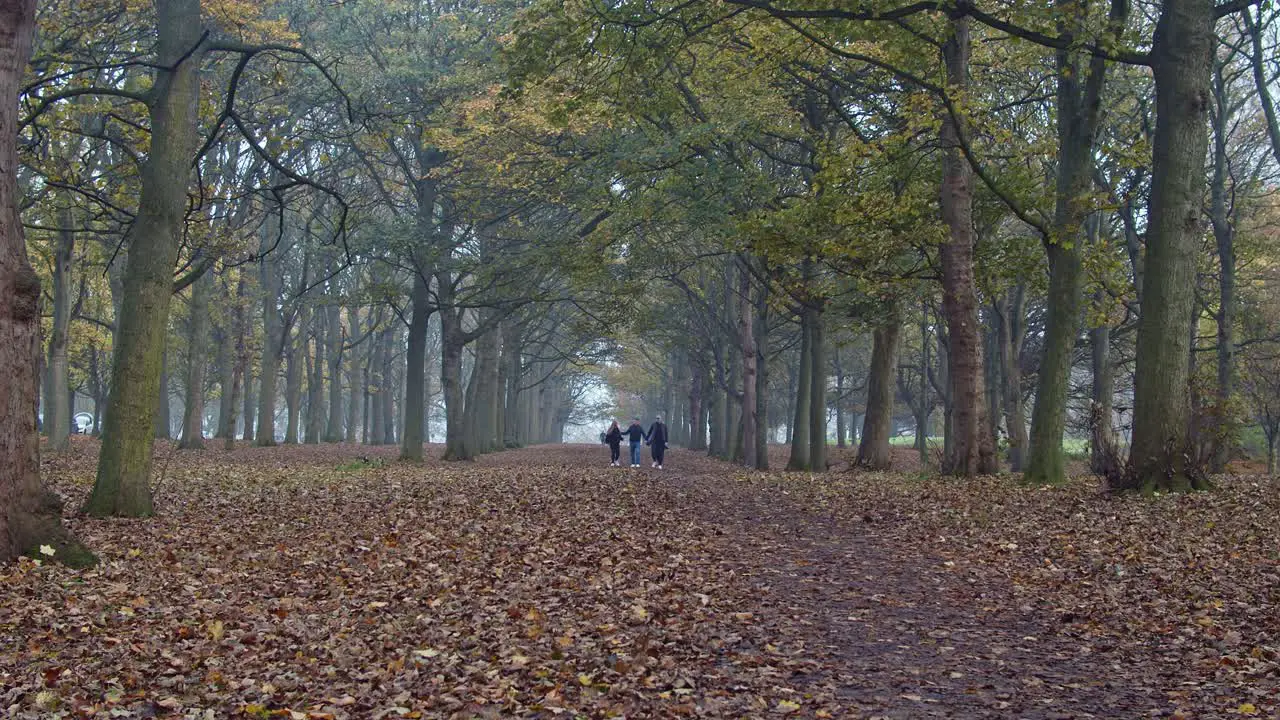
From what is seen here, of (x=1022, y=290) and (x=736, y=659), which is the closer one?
(x=736, y=659)

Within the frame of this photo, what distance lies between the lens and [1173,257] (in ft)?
42.5

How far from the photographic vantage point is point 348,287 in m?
43.0

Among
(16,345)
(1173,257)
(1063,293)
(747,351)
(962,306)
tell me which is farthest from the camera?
(747,351)

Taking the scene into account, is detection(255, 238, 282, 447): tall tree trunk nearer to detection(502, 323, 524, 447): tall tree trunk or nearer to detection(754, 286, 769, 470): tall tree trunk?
detection(502, 323, 524, 447): tall tree trunk

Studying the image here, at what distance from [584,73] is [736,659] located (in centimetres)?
1069

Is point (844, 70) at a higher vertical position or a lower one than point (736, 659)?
higher

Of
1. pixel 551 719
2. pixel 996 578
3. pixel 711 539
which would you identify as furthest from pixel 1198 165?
pixel 551 719

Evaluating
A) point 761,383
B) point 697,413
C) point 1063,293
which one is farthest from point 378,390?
point 1063,293

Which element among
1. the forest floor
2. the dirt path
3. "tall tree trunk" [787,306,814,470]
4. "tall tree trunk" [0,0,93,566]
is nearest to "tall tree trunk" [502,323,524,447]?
"tall tree trunk" [787,306,814,470]

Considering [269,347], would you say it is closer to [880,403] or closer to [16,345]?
[880,403]

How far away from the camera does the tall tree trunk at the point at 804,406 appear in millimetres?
27297

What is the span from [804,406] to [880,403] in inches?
91.8

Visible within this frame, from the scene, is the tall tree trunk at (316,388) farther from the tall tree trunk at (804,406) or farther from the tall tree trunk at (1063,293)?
the tall tree trunk at (1063,293)

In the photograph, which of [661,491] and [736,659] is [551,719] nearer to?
[736,659]
